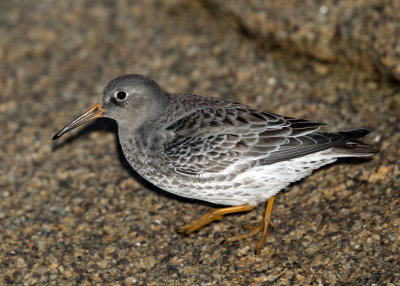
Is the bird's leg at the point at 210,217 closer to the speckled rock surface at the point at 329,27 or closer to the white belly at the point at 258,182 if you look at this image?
the white belly at the point at 258,182

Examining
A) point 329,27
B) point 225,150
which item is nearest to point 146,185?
point 225,150

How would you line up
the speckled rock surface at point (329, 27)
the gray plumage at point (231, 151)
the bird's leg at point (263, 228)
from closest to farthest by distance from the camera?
the gray plumage at point (231, 151) → the bird's leg at point (263, 228) → the speckled rock surface at point (329, 27)

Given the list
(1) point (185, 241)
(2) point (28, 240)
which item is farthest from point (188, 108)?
(2) point (28, 240)

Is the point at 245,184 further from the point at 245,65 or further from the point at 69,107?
the point at 69,107

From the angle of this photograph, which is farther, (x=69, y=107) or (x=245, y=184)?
(x=69, y=107)

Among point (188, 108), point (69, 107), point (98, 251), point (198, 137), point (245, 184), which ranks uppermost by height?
point (69, 107)

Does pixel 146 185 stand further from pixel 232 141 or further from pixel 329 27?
pixel 329 27

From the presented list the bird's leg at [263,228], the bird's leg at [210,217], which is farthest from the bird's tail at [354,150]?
the bird's leg at [210,217]
